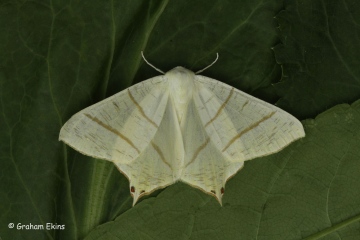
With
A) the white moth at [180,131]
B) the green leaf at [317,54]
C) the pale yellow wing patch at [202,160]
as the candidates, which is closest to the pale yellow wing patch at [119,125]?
the white moth at [180,131]

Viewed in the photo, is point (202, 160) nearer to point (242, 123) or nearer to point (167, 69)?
point (242, 123)

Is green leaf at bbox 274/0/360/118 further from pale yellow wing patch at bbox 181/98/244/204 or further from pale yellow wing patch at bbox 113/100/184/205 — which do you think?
pale yellow wing patch at bbox 113/100/184/205

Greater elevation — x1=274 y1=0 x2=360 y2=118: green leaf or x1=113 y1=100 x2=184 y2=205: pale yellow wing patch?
x1=274 y1=0 x2=360 y2=118: green leaf

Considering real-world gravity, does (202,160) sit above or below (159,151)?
below

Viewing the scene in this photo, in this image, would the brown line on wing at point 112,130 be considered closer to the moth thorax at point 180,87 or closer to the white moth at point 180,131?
the white moth at point 180,131

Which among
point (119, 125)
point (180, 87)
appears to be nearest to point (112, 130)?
point (119, 125)

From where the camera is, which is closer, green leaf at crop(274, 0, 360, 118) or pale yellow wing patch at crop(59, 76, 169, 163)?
pale yellow wing patch at crop(59, 76, 169, 163)

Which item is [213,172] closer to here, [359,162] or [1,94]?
[359,162]

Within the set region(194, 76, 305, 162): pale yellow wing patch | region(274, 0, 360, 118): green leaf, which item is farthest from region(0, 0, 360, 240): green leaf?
region(194, 76, 305, 162): pale yellow wing patch
